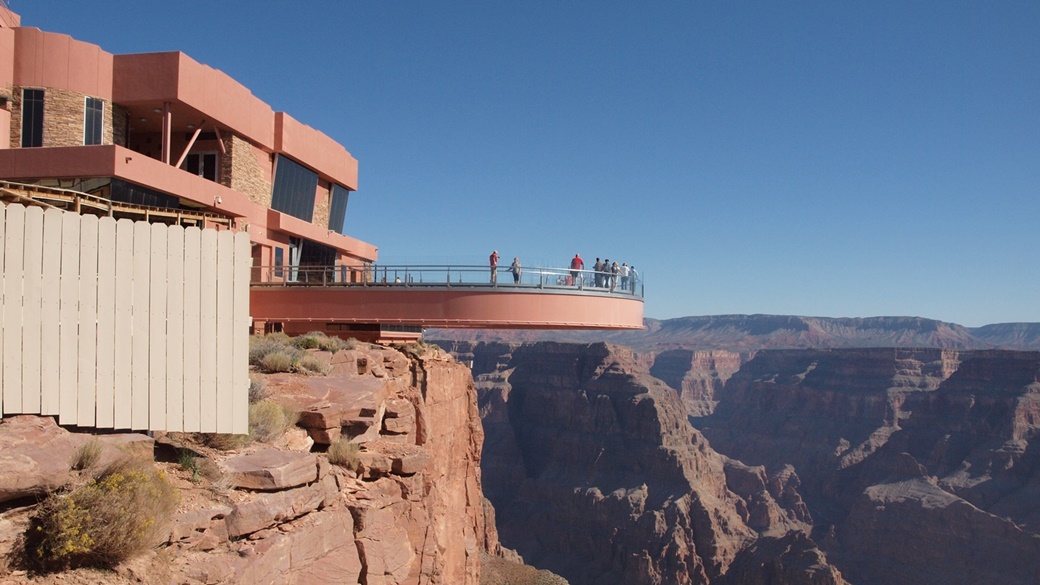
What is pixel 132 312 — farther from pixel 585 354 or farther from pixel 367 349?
pixel 585 354

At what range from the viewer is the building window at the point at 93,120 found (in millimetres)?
21219

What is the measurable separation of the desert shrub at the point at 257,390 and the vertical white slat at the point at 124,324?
2.84m

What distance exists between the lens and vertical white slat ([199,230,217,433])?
10688 mm

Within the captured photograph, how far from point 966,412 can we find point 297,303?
118106 mm

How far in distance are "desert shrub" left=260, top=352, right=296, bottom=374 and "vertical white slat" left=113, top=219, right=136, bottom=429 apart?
17.9ft

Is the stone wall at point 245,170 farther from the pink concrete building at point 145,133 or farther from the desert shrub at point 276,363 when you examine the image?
the desert shrub at point 276,363

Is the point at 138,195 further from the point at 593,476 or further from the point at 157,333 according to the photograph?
the point at 593,476

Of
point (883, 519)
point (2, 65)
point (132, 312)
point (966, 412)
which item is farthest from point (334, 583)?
point (966, 412)

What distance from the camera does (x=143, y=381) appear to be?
10281 mm

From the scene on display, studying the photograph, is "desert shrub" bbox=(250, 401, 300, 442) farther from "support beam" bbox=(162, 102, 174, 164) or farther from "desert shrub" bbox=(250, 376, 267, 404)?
"support beam" bbox=(162, 102, 174, 164)

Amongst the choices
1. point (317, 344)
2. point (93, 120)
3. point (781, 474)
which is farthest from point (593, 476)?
point (93, 120)

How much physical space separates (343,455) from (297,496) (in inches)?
102

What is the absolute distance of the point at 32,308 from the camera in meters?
9.62

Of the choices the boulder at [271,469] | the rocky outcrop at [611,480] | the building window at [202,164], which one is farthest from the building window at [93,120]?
the rocky outcrop at [611,480]
